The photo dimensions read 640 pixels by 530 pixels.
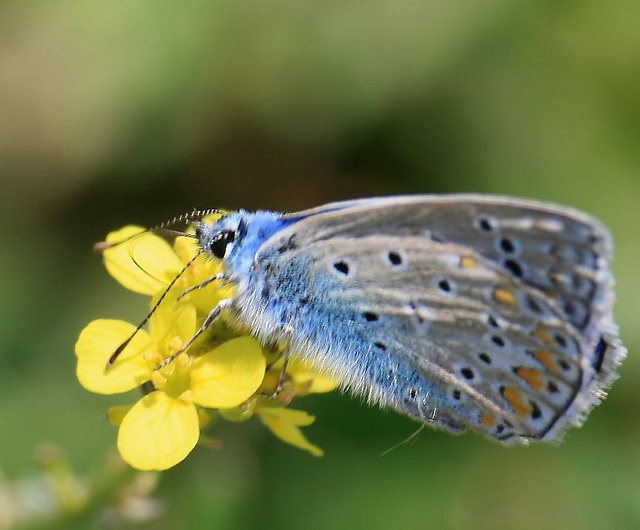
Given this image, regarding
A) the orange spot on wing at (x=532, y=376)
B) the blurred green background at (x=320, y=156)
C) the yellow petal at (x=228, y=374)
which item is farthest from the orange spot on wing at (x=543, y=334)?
the blurred green background at (x=320, y=156)

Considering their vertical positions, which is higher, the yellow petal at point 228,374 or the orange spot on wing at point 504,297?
the orange spot on wing at point 504,297

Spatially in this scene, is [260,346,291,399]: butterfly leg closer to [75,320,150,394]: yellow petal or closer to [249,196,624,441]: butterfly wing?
[249,196,624,441]: butterfly wing

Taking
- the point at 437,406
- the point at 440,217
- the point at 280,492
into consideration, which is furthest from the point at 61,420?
the point at 440,217

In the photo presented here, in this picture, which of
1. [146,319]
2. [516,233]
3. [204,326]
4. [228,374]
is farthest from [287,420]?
[516,233]

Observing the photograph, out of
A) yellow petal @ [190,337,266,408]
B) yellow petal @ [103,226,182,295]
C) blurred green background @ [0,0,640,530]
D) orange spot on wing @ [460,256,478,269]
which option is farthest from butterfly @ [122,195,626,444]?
blurred green background @ [0,0,640,530]

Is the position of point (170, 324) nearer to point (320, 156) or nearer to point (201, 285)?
point (201, 285)

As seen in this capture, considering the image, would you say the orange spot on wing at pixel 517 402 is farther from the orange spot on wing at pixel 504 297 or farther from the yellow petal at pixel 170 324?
the yellow petal at pixel 170 324
